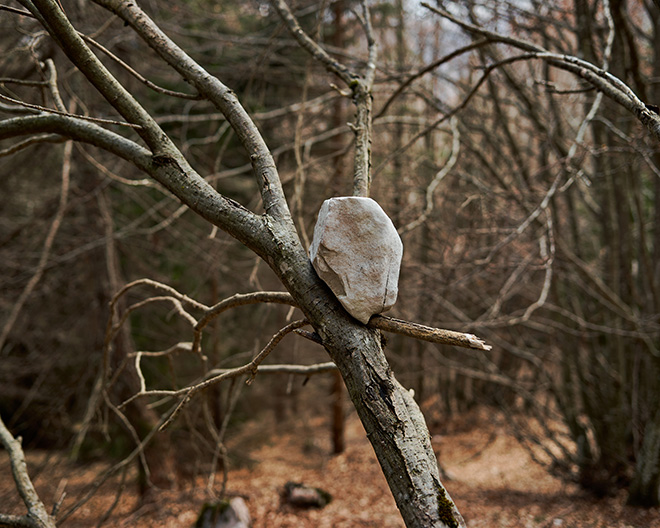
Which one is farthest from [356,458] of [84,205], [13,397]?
[13,397]

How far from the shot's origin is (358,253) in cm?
142

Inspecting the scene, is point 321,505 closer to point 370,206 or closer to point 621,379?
point 621,379

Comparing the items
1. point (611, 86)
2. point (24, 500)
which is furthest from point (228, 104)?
point (24, 500)

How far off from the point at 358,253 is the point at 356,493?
526 centimetres

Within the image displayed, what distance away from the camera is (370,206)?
142cm

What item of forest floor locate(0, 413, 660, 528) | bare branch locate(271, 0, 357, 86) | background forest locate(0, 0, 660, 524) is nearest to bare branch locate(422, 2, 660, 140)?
background forest locate(0, 0, 660, 524)

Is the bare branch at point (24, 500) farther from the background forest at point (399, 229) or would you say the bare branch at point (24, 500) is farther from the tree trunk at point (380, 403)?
the tree trunk at point (380, 403)

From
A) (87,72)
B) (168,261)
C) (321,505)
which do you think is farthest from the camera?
(168,261)

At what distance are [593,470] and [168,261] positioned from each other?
5890 millimetres

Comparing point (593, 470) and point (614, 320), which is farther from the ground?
point (614, 320)

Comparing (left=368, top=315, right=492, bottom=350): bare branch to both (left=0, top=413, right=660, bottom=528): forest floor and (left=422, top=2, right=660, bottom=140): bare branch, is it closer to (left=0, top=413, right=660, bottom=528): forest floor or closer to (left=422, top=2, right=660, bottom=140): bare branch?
(left=422, top=2, right=660, bottom=140): bare branch

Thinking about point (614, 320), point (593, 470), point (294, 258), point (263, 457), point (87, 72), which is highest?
point (87, 72)

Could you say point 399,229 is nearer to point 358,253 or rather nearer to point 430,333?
point 358,253

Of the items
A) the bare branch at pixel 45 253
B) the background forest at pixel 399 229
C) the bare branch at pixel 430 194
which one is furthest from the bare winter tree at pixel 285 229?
the bare branch at pixel 45 253
